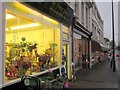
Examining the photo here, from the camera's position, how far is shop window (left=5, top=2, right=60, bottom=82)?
8.55 metres

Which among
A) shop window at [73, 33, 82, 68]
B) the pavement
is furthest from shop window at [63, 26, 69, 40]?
the pavement

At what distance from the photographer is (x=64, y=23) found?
14930 mm

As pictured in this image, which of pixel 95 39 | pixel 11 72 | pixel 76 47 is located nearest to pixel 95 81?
pixel 76 47

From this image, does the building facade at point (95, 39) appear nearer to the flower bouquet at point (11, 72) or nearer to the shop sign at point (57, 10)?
the shop sign at point (57, 10)

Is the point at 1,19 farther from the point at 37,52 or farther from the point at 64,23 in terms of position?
the point at 64,23

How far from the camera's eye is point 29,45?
413 inches

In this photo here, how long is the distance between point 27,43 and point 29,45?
252mm

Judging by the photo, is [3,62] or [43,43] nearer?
Answer: [3,62]

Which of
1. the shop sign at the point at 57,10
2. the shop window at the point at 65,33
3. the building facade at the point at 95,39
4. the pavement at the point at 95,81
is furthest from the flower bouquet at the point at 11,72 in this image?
the building facade at the point at 95,39

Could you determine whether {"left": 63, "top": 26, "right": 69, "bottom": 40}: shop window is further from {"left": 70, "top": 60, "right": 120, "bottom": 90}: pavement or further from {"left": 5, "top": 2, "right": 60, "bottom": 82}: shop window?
{"left": 70, "top": 60, "right": 120, "bottom": 90}: pavement

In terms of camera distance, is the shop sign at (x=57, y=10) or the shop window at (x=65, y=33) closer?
the shop sign at (x=57, y=10)

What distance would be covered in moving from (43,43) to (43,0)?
8.12 ft

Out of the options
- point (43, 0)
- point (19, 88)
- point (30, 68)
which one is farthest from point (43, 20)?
point (19, 88)

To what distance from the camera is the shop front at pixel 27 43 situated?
26.7ft
